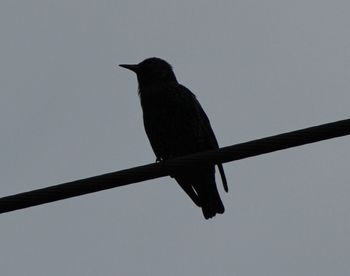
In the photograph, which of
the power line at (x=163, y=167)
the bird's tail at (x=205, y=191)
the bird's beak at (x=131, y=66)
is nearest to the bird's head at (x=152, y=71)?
the bird's beak at (x=131, y=66)

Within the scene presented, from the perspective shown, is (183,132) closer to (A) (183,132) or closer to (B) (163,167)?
(A) (183,132)

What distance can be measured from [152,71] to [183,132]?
97 centimetres

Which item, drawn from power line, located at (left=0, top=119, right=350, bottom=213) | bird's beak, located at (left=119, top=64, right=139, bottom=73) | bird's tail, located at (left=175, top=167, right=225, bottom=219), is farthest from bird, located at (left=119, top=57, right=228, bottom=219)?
power line, located at (left=0, top=119, right=350, bottom=213)

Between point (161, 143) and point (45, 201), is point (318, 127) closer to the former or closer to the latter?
point (45, 201)

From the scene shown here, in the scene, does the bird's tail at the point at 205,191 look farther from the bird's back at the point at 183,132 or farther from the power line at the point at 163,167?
the power line at the point at 163,167

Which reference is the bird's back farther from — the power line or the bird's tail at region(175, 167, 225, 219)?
the power line

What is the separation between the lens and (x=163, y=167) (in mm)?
3875

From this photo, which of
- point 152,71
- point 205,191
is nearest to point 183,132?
point 205,191

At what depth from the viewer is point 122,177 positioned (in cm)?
377

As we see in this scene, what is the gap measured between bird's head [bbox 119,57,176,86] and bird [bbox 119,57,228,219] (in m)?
0.19

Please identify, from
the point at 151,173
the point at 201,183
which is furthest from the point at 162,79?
the point at 151,173

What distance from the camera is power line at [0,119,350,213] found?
138 inches

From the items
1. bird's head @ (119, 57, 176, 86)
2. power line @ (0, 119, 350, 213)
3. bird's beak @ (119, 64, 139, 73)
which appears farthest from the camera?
bird's beak @ (119, 64, 139, 73)

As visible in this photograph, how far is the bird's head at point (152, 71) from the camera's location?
739cm
